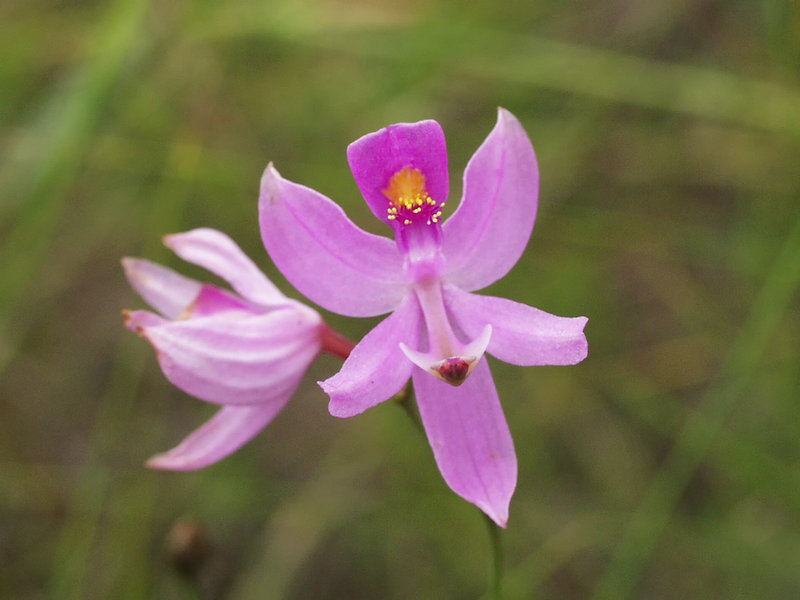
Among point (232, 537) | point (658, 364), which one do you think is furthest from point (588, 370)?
point (232, 537)

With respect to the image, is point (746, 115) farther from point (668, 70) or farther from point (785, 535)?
point (785, 535)

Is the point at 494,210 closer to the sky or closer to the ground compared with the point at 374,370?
closer to the sky

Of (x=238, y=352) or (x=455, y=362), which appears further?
(x=238, y=352)

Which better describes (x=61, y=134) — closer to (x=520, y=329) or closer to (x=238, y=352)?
(x=238, y=352)

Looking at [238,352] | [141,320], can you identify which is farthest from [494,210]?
[141,320]

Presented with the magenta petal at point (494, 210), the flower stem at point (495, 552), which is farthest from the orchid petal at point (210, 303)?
the flower stem at point (495, 552)

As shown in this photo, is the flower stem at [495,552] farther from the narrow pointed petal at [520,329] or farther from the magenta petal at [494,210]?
the magenta petal at [494,210]

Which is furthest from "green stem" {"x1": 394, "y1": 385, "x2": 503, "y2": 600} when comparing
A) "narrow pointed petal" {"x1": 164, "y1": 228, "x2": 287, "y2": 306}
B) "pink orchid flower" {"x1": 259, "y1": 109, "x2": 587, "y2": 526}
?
"narrow pointed petal" {"x1": 164, "y1": 228, "x2": 287, "y2": 306}
